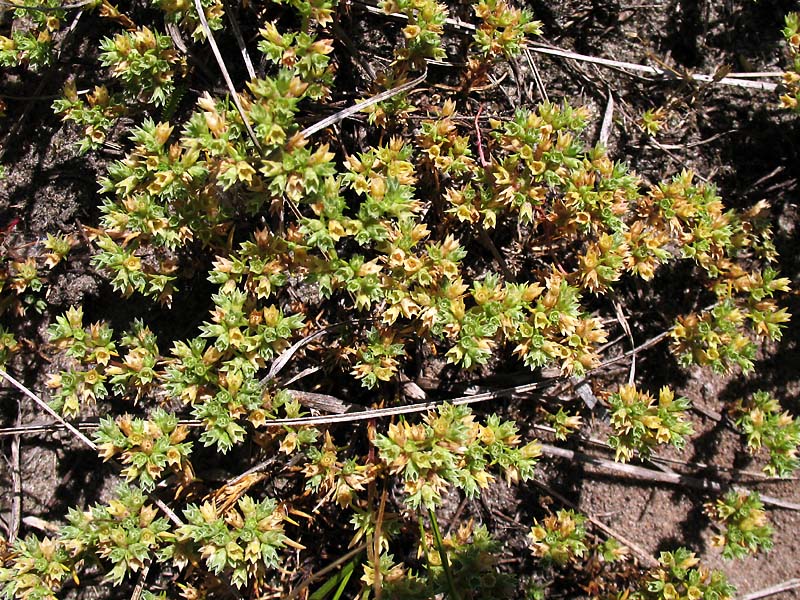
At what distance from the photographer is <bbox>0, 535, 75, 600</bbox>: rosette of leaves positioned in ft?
11.2

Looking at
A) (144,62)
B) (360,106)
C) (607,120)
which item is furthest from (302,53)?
(607,120)

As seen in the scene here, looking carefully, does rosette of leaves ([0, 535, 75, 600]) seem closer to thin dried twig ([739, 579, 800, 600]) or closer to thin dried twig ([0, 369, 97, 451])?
thin dried twig ([0, 369, 97, 451])

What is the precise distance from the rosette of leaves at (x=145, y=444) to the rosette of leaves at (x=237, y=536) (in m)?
0.29

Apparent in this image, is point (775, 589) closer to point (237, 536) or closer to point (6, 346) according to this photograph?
point (237, 536)

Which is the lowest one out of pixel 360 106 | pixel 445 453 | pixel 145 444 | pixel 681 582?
pixel 681 582

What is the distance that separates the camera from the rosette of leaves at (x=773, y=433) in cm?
360

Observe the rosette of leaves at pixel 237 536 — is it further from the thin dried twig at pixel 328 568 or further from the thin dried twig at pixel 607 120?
the thin dried twig at pixel 607 120

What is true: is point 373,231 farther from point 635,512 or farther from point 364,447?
point 635,512

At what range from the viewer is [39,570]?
3451 millimetres

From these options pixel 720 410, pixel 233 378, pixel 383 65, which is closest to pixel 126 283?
pixel 233 378

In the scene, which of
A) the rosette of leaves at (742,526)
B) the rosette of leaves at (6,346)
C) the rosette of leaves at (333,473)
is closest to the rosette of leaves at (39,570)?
the rosette of leaves at (6,346)

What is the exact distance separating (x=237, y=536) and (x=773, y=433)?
2924mm

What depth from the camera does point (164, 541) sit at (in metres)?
3.60

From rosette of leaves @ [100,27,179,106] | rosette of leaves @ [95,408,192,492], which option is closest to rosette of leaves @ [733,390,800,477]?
rosette of leaves @ [95,408,192,492]
